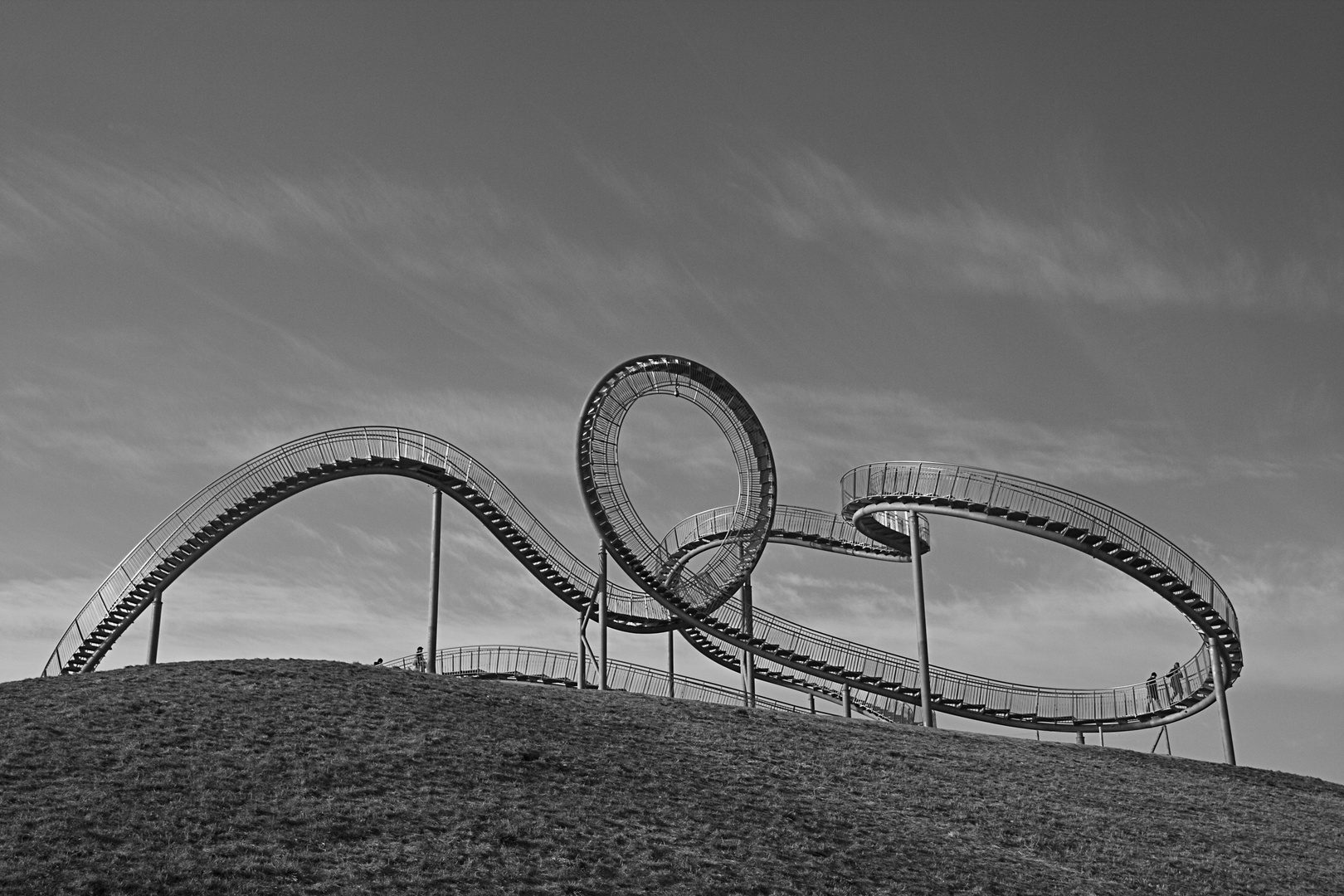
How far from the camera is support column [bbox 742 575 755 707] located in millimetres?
44500

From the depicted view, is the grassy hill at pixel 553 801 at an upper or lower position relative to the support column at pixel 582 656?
lower

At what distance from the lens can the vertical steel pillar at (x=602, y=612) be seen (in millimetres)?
42594

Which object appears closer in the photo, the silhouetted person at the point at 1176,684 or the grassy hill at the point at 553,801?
the grassy hill at the point at 553,801

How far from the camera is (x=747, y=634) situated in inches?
1746

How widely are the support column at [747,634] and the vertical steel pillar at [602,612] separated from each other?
189 inches

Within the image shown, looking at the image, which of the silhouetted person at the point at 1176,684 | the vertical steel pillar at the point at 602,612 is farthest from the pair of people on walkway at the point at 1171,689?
the vertical steel pillar at the point at 602,612

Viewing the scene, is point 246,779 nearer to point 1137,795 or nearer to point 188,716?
point 188,716

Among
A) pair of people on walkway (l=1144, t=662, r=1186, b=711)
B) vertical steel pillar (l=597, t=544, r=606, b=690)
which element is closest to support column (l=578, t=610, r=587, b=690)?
vertical steel pillar (l=597, t=544, r=606, b=690)

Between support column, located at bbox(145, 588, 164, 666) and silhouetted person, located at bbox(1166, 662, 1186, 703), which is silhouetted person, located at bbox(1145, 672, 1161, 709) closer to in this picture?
silhouetted person, located at bbox(1166, 662, 1186, 703)

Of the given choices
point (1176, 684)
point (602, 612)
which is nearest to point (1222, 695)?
point (1176, 684)

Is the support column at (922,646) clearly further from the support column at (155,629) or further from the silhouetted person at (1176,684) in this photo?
the support column at (155,629)

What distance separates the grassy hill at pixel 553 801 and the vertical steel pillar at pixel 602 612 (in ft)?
16.2

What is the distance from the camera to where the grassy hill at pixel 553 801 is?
23094mm

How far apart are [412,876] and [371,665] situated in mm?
15049
